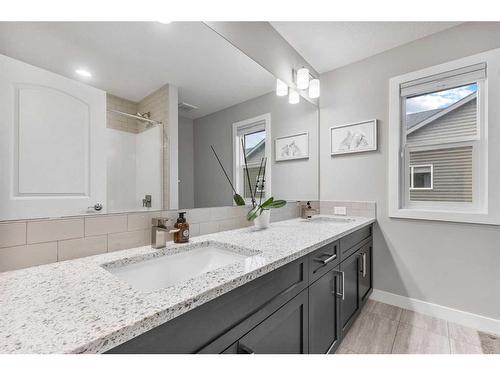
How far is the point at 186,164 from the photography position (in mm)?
1277

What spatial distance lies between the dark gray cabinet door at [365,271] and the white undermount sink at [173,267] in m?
1.25

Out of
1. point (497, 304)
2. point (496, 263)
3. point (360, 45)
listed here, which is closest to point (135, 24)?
point (360, 45)

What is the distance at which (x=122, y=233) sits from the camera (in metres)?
1.02

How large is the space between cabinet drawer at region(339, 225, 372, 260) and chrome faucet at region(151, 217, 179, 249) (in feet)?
3.48

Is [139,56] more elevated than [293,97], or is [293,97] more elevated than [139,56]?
[293,97]

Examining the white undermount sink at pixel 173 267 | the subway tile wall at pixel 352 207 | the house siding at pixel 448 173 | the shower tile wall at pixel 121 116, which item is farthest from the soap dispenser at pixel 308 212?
the shower tile wall at pixel 121 116

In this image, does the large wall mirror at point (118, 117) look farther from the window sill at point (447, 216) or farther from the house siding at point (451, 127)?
the house siding at point (451, 127)

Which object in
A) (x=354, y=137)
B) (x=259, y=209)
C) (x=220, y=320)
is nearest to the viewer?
(x=220, y=320)

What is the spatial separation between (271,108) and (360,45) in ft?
3.43

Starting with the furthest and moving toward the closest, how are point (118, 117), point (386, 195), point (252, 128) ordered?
point (386, 195)
point (252, 128)
point (118, 117)

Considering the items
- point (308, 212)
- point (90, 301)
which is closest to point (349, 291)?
point (308, 212)

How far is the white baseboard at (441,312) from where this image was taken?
1.66 m

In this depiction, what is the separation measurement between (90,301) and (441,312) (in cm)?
244

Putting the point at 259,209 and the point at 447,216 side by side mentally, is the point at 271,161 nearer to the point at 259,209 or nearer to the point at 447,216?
the point at 259,209
